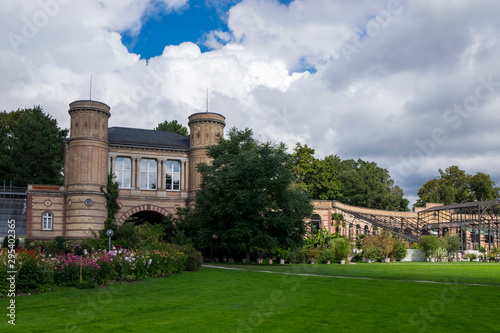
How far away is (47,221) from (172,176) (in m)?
11.7

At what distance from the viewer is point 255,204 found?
104 feet

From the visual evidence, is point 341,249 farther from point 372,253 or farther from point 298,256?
point 372,253

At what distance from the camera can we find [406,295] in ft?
46.8

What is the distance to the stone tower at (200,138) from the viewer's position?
44.8 metres

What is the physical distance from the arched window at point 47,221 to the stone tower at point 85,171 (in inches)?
61.0

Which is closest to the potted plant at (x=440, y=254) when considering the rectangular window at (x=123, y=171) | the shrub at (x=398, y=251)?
Answer: the shrub at (x=398, y=251)

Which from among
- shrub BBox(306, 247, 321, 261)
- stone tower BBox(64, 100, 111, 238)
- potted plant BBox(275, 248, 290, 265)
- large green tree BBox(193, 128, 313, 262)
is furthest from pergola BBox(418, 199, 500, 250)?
stone tower BBox(64, 100, 111, 238)

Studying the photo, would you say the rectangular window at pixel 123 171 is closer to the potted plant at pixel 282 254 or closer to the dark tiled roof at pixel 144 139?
the dark tiled roof at pixel 144 139

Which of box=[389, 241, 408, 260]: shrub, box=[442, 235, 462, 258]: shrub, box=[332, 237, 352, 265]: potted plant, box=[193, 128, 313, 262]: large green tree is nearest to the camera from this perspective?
box=[193, 128, 313, 262]: large green tree

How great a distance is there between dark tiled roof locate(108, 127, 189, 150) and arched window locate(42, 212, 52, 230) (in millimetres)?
8194

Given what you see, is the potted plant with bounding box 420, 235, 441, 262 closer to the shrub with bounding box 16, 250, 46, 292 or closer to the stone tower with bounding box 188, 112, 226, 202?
the stone tower with bounding box 188, 112, 226, 202

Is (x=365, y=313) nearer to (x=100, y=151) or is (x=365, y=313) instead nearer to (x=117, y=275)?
(x=117, y=275)

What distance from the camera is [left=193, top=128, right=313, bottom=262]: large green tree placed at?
31.4 meters

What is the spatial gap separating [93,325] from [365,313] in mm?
6283
